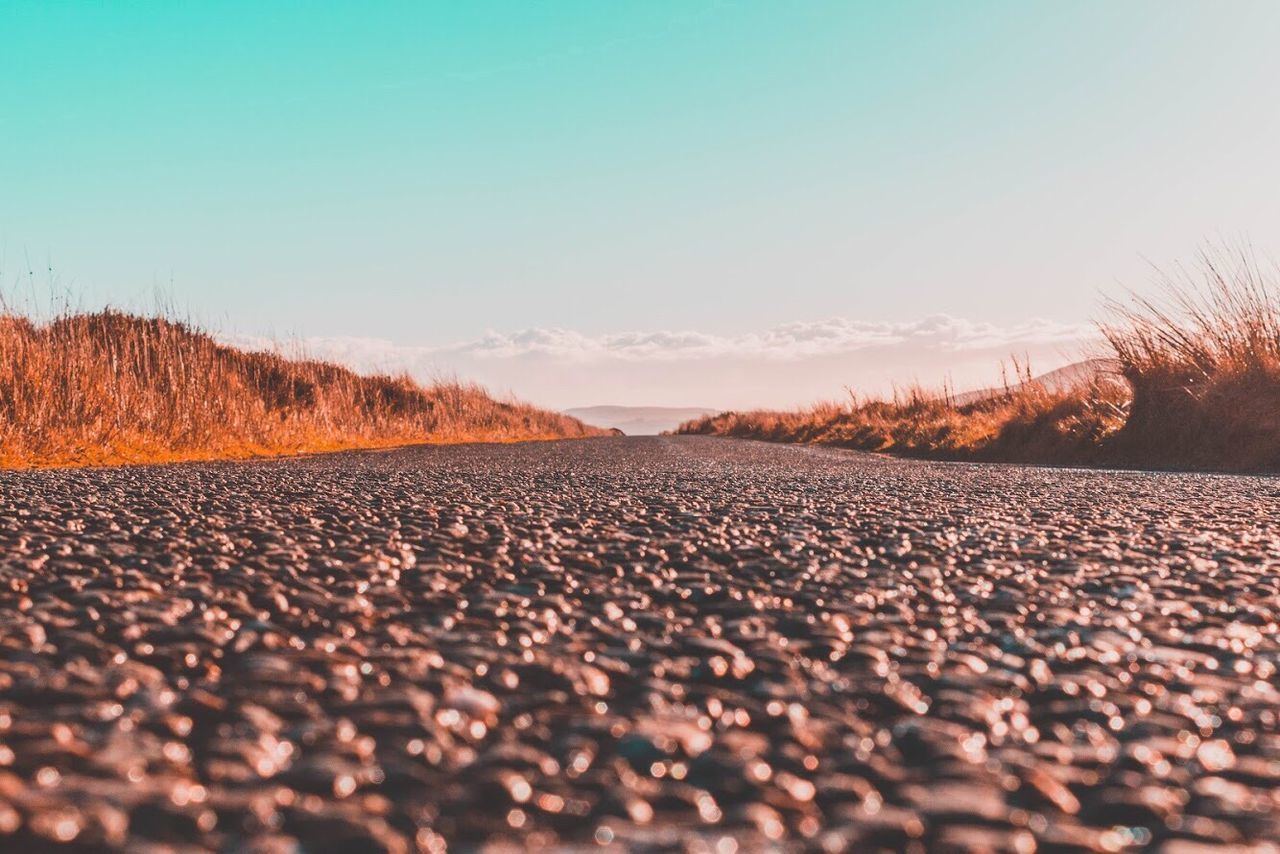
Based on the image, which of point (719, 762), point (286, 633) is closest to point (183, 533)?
point (286, 633)

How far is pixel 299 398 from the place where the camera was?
732 inches

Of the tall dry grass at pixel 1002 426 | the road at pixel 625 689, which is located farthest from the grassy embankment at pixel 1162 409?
the road at pixel 625 689

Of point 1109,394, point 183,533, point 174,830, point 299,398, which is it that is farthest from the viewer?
point 299,398

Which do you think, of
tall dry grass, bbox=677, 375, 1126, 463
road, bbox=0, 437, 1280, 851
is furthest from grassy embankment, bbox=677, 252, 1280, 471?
road, bbox=0, 437, 1280, 851

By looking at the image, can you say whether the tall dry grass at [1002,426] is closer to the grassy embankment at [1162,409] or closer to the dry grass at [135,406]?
the grassy embankment at [1162,409]

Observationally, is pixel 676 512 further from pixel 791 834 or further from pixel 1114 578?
pixel 791 834

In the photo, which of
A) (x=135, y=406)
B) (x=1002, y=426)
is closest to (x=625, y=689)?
(x=135, y=406)

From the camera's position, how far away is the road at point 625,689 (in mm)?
1075

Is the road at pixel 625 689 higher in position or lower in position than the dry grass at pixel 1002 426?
lower

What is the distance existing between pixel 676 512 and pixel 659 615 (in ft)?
6.26

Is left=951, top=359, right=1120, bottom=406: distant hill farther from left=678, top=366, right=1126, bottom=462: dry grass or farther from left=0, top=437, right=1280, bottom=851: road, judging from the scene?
left=0, top=437, right=1280, bottom=851: road

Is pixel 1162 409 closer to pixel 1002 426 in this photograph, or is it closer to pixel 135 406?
pixel 1002 426

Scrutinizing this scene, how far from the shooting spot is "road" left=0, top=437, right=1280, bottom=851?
1.08 m

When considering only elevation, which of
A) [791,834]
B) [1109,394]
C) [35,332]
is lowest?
[791,834]
